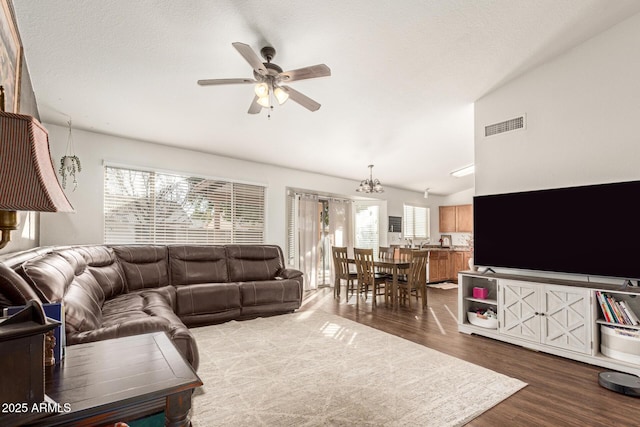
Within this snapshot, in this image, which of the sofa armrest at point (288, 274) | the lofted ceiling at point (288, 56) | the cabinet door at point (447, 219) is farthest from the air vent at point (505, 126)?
the cabinet door at point (447, 219)

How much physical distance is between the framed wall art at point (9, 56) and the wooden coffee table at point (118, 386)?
1473 mm

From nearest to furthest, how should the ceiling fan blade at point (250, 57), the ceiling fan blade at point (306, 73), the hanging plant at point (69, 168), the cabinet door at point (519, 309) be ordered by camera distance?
the ceiling fan blade at point (250, 57) → the ceiling fan blade at point (306, 73) → the cabinet door at point (519, 309) → the hanging plant at point (69, 168)

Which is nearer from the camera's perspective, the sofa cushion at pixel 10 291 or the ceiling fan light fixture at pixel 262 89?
the sofa cushion at pixel 10 291

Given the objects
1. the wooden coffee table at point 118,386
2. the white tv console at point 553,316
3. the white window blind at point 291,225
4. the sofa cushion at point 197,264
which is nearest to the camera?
the wooden coffee table at point 118,386

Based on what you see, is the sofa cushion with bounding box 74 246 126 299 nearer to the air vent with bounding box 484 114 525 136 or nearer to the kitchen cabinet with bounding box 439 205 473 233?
the air vent with bounding box 484 114 525 136

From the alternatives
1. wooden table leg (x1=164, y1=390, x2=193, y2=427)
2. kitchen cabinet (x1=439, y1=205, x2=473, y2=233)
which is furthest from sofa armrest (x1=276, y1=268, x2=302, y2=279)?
kitchen cabinet (x1=439, y1=205, x2=473, y2=233)

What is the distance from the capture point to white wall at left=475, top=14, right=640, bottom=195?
9.70 ft

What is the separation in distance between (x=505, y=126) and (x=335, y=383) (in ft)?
11.5

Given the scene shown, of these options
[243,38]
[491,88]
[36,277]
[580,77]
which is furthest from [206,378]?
[580,77]

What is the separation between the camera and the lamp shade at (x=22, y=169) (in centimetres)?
78

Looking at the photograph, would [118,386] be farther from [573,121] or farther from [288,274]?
[573,121]

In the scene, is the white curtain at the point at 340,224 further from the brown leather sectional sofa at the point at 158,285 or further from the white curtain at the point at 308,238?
the brown leather sectional sofa at the point at 158,285

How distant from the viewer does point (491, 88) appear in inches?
150

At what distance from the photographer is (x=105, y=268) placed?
3.54 m
